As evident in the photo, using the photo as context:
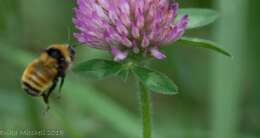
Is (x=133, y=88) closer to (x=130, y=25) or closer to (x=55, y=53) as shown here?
(x=55, y=53)

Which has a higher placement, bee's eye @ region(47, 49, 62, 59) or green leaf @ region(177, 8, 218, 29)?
green leaf @ region(177, 8, 218, 29)

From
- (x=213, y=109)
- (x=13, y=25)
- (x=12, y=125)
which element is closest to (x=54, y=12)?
(x=13, y=25)

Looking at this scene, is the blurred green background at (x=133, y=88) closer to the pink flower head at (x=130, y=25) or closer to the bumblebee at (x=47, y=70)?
the bumblebee at (x=47, y=70)

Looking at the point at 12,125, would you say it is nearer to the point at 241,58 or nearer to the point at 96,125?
the point at 96,125

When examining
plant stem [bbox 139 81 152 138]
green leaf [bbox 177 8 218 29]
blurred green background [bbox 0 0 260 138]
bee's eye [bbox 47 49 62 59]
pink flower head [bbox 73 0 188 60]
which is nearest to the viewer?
plant stem [bbox 139 81 152 138]

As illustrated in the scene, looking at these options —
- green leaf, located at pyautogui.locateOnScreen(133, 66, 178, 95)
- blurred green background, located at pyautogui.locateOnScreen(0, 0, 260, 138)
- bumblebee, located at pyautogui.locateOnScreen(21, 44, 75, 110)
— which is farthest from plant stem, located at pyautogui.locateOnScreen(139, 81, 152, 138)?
blurred green background, located at pyautogui.locateOnScreen(0, 0, 260, 138)

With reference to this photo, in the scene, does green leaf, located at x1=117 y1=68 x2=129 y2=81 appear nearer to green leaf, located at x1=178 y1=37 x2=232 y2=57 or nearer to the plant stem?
the plant stem

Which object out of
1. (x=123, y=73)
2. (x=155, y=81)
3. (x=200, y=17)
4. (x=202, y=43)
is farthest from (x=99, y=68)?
(x=200, y=17)

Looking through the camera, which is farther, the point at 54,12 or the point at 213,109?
the point at 54,12
